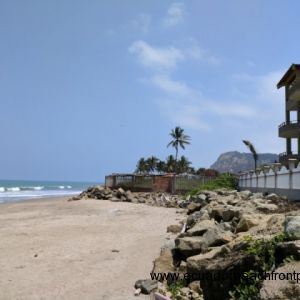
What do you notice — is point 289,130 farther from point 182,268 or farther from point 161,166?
point 161,166

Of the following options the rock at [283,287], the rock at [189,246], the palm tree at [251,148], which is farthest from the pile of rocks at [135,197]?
the rock at [283,287]

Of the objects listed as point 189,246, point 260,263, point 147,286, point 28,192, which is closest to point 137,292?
point 147,286

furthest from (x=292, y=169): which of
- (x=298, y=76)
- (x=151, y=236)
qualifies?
(x=298, y=76)

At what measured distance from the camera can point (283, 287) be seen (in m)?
4.79

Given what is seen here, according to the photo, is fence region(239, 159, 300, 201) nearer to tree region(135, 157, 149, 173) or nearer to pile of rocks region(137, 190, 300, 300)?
pile of rocks region(137, 190, 300, 300)

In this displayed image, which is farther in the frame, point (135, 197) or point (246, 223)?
point (135, 197)

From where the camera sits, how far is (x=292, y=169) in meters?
16.0

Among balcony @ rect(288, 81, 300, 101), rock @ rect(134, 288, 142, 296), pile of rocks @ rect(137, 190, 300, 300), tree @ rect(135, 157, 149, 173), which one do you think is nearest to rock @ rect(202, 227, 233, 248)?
pile of rocks @ rect(137, 190, 300, 300)

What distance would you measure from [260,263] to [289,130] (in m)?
→ 34.3

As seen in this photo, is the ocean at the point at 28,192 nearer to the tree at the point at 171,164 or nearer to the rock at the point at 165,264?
the tree at the point at 171,164

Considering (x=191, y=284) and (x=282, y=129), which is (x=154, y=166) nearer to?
(x=282, y=129)

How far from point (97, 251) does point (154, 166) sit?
81.7 meters

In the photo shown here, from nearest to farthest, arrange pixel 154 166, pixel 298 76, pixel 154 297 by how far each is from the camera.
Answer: pixel 154 297
pixel 298 76
pixel 154 166

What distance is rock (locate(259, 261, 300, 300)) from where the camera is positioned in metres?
4.71
